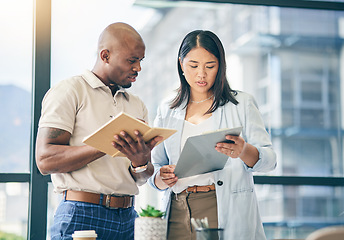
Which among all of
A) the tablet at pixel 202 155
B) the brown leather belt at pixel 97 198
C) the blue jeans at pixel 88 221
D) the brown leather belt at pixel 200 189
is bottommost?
the blue jeans at pixel 88 221

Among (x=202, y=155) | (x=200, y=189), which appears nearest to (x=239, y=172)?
(x=200, y=189)

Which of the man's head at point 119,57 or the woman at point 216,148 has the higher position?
the man's head at point 119,57

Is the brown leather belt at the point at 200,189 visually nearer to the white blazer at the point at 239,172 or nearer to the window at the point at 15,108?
the white blazer at the point at 239,172

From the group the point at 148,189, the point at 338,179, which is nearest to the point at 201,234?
the point at 148,189

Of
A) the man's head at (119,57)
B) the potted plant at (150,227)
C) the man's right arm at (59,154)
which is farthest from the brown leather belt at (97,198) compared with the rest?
the man's head at (119,57)

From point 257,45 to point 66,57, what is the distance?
4.59 feet

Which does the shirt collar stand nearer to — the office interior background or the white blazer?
the white blazer

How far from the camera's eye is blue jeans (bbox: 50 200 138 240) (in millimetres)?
2213

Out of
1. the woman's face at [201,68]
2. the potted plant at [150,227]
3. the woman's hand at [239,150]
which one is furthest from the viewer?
the woman's face at [201,68]

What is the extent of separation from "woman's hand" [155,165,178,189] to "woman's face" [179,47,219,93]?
17.4 inches

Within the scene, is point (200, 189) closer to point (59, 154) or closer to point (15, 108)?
point (59, 154)

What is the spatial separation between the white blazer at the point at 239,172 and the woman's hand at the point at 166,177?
0.05 m

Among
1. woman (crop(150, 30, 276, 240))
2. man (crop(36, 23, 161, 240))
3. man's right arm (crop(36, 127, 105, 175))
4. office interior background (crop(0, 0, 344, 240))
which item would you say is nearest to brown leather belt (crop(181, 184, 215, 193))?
woman (crop(150, 30, 276, 240))

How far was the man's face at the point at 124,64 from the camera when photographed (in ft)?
8.08
